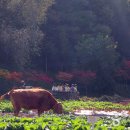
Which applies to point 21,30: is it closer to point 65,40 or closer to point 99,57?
point 65,40

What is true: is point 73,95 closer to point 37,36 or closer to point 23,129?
point 37,36

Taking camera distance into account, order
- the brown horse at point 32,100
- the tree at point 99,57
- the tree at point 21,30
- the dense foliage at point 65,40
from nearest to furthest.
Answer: the brown horse at point 32,100 < the tree at point 21,30 < the dense foliage at point 65,40 < the tree at point 99,57

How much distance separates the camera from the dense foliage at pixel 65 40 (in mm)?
38125

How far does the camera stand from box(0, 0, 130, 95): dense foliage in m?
38.1

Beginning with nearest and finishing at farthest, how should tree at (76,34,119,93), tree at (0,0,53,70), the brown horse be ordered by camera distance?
the brown horse → tree at (0,0,53,70) → tree at (76,34,119,93)

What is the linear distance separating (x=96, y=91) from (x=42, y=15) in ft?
27.1

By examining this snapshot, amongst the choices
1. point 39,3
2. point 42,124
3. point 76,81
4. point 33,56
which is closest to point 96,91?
point 76,81

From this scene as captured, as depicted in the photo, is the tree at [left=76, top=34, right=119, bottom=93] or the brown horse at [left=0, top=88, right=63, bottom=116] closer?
the brown horse at [left=0, top=88, right=63, bottom=116]

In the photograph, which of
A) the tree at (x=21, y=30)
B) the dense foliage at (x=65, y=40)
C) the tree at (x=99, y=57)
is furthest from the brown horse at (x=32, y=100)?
the tree at (x=99, y=57)

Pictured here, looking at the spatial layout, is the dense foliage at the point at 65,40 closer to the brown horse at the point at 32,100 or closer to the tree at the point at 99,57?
the tree at the point at 99,57

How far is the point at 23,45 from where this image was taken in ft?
120

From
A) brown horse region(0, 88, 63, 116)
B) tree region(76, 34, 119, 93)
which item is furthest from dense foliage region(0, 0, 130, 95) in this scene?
brown horse region(0, 88, 63, 116)

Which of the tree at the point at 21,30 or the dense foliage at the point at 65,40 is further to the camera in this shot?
the dense foliage at the point at 65,40

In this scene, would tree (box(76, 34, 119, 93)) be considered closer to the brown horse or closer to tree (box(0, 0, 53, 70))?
tree (box(0, 0, 53, 70))
